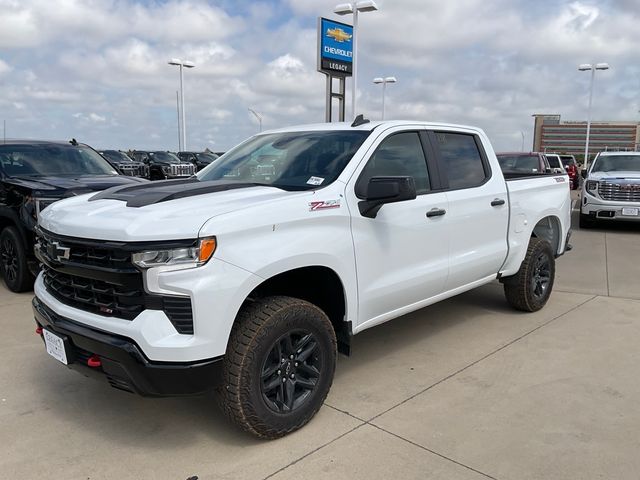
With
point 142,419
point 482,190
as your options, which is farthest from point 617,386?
point 142,419

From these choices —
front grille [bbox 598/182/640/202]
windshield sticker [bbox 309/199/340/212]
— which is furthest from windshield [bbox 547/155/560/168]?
windshield sticker [bbox 309/199/340/212]

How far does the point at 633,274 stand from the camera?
757 centimetres

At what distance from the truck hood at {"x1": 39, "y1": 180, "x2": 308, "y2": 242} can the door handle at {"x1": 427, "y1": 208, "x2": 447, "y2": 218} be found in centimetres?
121

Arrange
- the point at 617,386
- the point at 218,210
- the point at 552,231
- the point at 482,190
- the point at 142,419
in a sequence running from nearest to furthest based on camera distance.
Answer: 1. the point at 218,210
2. the point at 142,419
3. the point at 617,386
4. the point at 482,190
5. the point at 552,231

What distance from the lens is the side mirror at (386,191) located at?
326 centimetres

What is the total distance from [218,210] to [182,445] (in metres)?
1.38

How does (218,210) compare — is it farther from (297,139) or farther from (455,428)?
(455,428)

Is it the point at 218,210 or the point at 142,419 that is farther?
the point at 142,419

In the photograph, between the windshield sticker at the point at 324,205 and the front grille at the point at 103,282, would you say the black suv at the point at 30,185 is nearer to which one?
the front grille at the point at 103,282

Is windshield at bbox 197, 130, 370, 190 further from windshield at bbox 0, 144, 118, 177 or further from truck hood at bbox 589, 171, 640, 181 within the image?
truck hood at bbox 589, 171, 640, 181

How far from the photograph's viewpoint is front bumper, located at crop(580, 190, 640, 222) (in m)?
11.5

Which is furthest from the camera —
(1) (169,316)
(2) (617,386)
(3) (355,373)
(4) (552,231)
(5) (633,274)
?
(5) (633,274)

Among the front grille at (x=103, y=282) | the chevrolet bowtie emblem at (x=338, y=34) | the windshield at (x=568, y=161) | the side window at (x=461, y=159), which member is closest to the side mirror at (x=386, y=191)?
the side window at (x=461, y=159)

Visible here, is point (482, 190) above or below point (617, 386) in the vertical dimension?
above
